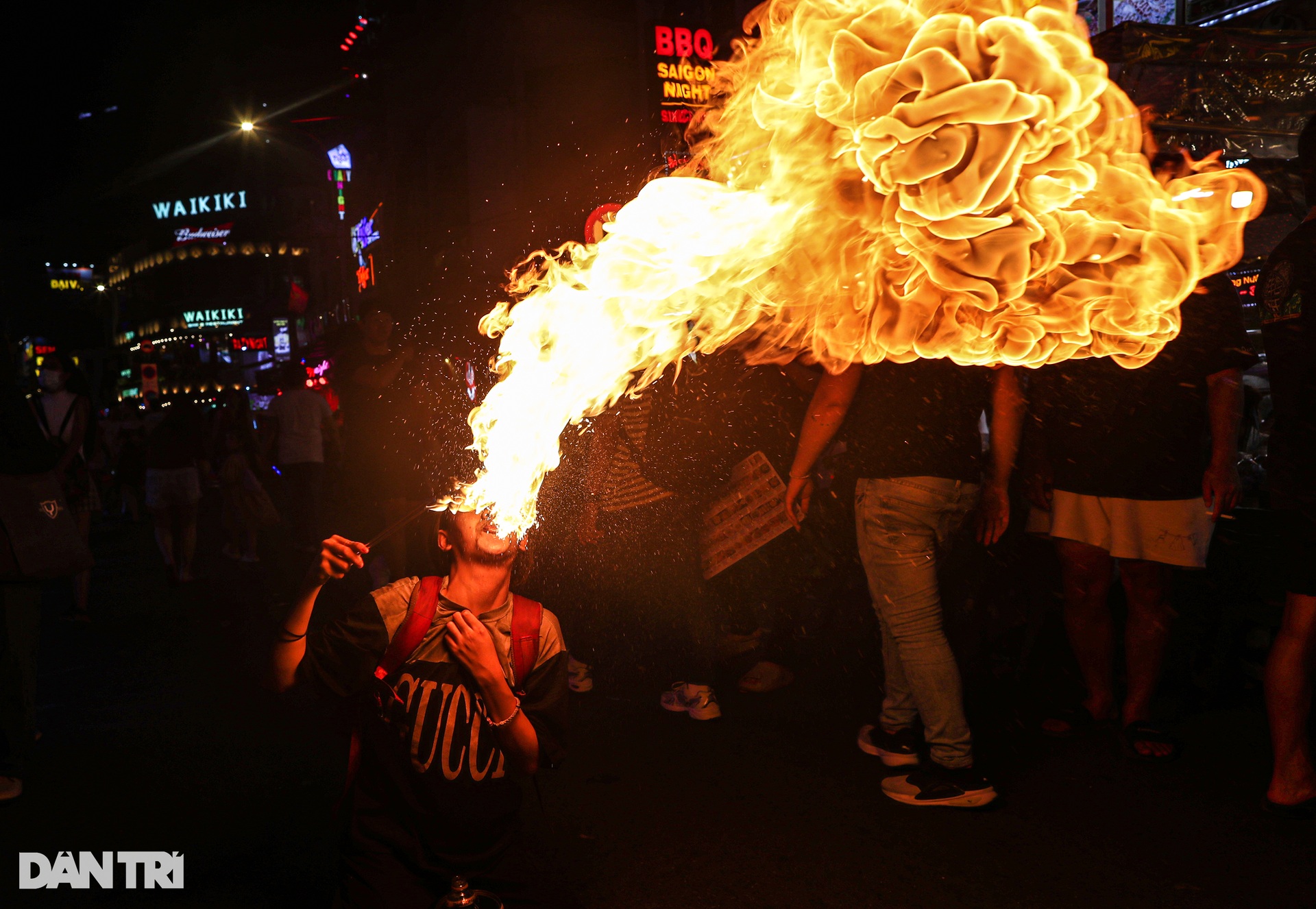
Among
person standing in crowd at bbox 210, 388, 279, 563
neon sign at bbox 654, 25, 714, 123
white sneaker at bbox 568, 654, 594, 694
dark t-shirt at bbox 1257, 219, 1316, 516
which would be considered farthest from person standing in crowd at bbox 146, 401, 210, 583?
dark t-shirt at bbox 1257, 219, 1316, 516

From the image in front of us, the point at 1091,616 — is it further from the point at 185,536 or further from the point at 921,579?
the point at 185,536

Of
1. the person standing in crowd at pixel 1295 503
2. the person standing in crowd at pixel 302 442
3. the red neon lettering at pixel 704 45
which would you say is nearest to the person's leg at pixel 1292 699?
the person standing in crowd at pixel 1295 503

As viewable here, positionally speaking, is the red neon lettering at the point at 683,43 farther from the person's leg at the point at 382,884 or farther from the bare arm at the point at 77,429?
the person's leg at the point at 382,884

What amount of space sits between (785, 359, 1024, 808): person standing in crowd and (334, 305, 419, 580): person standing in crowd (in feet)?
10.1

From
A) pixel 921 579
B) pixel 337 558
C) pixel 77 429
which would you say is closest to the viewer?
pixel 337 558

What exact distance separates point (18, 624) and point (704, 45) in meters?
11.9

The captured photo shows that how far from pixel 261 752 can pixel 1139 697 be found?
14.0ft

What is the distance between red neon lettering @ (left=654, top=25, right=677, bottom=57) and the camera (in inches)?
511

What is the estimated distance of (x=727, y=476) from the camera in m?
4.87

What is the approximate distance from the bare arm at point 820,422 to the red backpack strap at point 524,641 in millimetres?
1754

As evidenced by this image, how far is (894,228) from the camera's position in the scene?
3590mm

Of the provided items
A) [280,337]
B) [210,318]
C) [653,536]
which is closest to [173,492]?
[653,536]

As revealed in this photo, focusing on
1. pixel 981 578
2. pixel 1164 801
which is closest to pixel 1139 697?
pixel 1164 801

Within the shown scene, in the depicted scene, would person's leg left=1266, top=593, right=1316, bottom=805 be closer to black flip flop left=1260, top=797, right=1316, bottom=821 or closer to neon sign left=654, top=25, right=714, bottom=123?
black flip flop left=1260, top=797, right=1316, bottom=821
